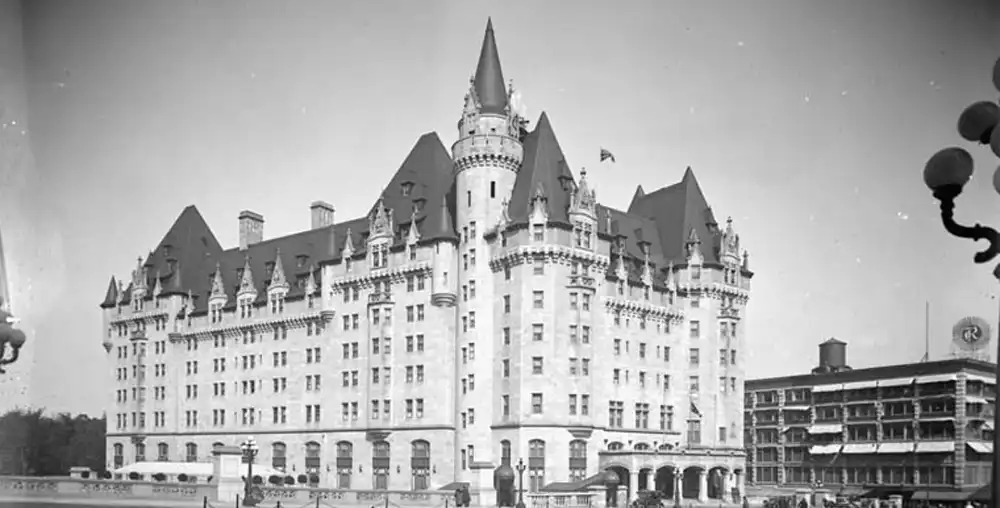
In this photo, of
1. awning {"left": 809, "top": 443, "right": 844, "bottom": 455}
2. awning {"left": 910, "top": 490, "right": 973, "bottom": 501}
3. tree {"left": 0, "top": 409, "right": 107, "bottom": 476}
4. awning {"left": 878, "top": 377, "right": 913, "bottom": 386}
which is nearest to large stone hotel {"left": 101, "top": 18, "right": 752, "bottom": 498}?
tree {"left": 0, "top": 409, "right": 107, "bottom": 476}

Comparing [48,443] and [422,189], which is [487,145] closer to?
[422,189]

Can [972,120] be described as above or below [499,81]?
below

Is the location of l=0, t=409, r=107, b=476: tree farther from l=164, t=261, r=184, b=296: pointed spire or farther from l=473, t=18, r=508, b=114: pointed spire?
l=473, t=18, r=508, b=114: pointed spire

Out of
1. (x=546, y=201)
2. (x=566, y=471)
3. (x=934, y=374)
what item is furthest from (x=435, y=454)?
(x=934, y=374)

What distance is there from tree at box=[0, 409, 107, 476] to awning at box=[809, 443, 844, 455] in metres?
27.8

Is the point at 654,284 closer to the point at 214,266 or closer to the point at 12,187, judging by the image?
the point at 214,266

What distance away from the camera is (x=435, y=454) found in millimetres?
34344

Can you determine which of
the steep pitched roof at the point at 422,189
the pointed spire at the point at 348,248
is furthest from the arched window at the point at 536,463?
the pointed spire at the point at 348,248

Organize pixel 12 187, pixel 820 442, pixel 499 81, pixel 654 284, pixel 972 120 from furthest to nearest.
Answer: pixel 820 442, pixel 654 284, pixel 499 81, pixel 12 187, pixel 972 120

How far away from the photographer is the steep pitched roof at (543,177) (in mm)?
33562

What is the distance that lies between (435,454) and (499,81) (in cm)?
1256

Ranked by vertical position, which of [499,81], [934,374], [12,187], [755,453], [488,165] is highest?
[499,81]

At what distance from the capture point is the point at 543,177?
3400cm

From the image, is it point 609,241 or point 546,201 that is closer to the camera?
point 546,201
